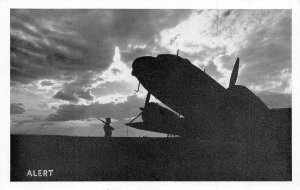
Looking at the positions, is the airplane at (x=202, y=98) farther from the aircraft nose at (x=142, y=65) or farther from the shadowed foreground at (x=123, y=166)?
the shadowed foreground at (x=123, y=166)

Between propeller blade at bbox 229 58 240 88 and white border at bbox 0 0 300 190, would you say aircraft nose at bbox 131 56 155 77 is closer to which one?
white border at bbox 0 0 300 190

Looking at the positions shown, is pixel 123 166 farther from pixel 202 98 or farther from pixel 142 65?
pixel 202 98

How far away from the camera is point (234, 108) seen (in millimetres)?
10984

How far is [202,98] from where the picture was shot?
11648 millimetres

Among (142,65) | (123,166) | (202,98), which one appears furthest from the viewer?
(202,98)

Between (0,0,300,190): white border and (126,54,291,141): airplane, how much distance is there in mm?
2524
